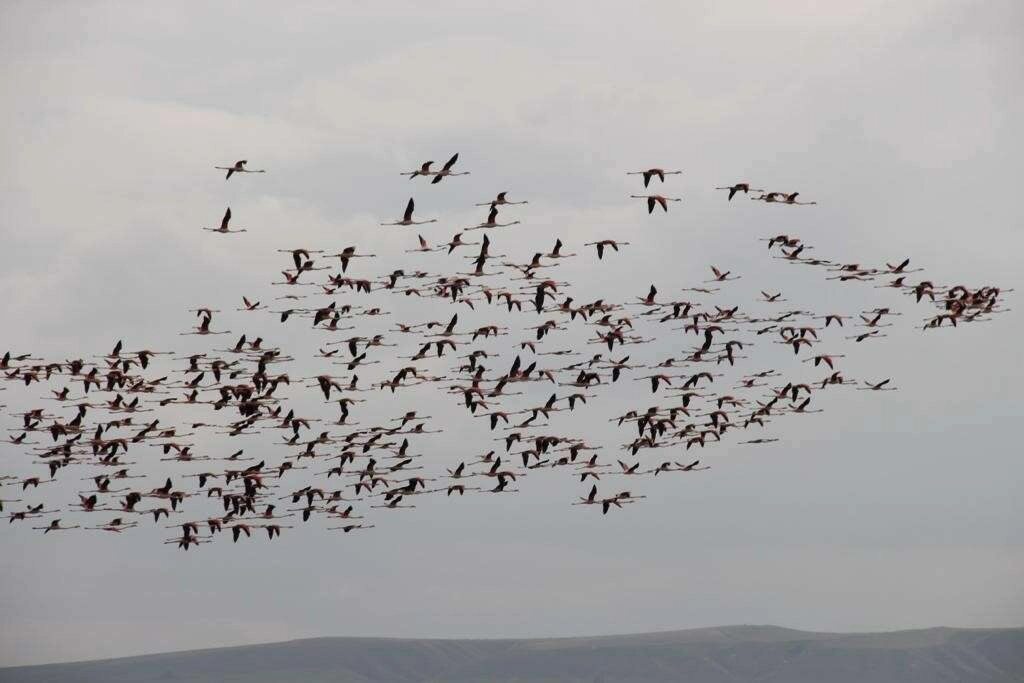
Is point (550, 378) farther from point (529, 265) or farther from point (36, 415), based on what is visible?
point (36, 415)

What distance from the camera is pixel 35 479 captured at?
376ft

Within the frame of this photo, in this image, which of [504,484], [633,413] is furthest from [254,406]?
[633,413]

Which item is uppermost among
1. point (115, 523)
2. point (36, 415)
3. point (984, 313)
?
point (984, 313)

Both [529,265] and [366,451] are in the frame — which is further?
[366,451]

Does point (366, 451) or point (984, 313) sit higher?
point (984, 313)

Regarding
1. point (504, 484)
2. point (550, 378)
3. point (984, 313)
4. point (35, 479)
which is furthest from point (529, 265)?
point (35, 479)

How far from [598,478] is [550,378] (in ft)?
38.6

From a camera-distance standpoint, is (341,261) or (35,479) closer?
(341,261)

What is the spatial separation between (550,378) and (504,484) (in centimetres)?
945

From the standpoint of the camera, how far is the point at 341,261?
107312mm

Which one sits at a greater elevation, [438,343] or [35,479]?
[438,343]

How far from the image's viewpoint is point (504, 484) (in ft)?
387

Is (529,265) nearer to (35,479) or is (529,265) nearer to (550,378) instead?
(550,378)

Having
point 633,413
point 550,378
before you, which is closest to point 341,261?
point 550,378
